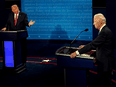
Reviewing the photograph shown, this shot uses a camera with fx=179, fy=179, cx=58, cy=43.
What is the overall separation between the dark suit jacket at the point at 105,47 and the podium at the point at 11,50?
197 centimetres

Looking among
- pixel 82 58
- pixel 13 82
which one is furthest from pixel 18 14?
pixel 82 58

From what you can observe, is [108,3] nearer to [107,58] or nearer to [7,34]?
[7,34]

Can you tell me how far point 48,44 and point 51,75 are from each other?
3.97 m

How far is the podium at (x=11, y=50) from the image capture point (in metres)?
3.77

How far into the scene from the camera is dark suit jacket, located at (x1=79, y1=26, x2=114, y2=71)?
7.43 ft

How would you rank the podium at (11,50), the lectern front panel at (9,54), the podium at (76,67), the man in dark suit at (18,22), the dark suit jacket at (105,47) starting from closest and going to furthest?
the dark suit jacket at (105,47), the podium at (76,67), the podium at (11,50), the lectern front panel at (9,54), the man in dark suit at (18,22)

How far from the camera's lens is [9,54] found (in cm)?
393

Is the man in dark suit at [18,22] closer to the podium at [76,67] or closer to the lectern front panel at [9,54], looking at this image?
the lectern front panel at [9,54]

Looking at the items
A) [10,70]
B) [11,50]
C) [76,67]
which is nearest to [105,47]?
[76,67]

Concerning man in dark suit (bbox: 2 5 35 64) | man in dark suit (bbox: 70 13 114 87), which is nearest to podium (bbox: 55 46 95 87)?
man in dark suit (bbox: 70 13 114 87)

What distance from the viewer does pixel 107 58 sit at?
90.6 inches

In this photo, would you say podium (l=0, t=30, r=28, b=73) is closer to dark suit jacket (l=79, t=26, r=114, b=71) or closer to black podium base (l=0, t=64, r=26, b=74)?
black podium base (l=0, t=64, r=26, b=74)

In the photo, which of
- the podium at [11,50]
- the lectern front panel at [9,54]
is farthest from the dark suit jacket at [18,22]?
the lectern front panel at [9,54]

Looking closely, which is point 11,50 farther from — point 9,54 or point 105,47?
point 105,47
